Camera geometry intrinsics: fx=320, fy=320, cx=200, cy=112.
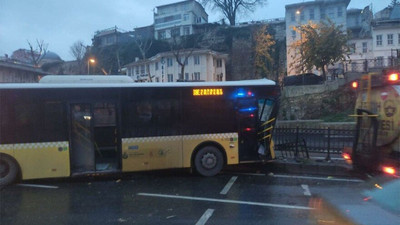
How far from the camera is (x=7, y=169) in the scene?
29.6ft

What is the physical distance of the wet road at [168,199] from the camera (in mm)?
6277

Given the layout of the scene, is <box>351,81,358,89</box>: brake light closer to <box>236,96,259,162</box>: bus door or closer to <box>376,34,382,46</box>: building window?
<box>236,96,259,162</box>: bus door

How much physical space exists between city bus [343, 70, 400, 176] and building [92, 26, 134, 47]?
81.1m

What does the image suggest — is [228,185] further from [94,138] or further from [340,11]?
[340,11]

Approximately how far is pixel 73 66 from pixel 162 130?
67.8 meters

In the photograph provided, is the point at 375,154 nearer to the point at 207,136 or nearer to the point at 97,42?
the point at 207,136

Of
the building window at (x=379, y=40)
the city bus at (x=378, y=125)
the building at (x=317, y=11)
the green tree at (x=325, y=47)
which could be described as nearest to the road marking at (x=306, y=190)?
the city bus at (x=378, y=125)

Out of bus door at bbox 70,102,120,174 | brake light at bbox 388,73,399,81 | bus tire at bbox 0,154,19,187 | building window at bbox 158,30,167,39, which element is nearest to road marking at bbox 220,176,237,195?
bus door at bbox 70,102,120,174

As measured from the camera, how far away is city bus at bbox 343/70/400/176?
7.90m

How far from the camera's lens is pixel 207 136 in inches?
398

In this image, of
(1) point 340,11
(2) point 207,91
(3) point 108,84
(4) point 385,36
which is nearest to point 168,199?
(2) point 207,91

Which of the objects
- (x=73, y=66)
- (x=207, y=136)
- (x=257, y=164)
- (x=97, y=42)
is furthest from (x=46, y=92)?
(x=97, y=42)

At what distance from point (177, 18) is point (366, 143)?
76304mm

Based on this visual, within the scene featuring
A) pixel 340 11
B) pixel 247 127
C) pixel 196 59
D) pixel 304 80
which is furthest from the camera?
pixel 196 59
